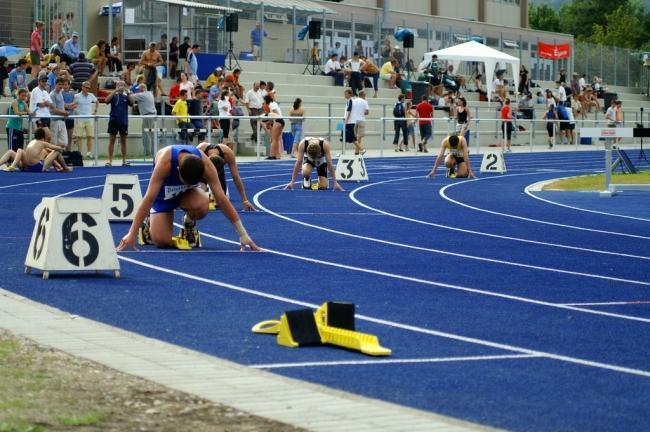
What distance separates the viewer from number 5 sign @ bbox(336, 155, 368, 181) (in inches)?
1175

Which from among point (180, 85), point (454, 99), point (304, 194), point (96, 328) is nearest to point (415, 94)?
point (454, 99)

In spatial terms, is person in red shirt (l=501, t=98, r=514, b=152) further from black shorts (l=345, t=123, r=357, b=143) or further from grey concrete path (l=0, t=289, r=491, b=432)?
grey concrete path (l=0, t=289, r=491, b=432)

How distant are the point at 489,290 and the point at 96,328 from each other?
13.4ft

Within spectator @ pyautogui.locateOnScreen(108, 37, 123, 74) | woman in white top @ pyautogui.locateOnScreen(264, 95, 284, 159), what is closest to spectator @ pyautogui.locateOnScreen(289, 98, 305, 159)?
woman in white top @ pyautogui.locateOnScreen(264, 95, 284, 159)

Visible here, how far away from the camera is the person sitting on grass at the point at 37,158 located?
97.9 feet

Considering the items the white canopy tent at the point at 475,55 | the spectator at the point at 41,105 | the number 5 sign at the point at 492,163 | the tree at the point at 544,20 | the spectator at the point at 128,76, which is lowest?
the number 5 sign at the point at 492,163

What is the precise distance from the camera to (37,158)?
2992 centimetres

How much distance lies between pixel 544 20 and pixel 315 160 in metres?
130

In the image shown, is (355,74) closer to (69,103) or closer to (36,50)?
(36,50)

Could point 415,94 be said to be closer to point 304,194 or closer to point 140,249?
point 304,194

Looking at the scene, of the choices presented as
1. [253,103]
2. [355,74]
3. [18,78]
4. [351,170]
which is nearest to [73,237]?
[351,170]

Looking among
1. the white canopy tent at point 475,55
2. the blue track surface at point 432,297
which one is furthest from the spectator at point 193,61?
the blue track surface at point 432,297

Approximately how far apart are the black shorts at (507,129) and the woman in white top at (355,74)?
4922mm

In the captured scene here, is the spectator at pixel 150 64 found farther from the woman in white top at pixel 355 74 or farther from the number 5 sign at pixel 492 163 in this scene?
the woman in white top at pixel 355 74
